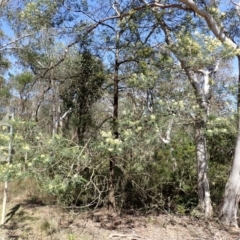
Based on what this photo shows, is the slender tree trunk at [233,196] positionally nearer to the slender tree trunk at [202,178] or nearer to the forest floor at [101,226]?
the forest floor at [101,226]

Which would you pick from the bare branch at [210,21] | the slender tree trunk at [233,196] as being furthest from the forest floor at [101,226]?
the bare branch at [210,21]

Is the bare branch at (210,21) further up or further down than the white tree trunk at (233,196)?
further up

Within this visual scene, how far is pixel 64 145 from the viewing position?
18.3 feet

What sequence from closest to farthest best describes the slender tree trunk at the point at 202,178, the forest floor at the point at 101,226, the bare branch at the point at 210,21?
1. the forest floor at the point at 101,226
2. the bare branch at the point at 210,21
3. the slender tree trunk at the point at 202,178

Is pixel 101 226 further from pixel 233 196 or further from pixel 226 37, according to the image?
pixel 226 37

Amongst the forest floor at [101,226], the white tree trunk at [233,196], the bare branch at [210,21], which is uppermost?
the bare branch at [210,21]

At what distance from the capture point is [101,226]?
6.03m

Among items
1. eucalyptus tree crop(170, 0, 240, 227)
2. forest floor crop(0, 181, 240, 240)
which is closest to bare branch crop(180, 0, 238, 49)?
eucalyptus tree crop(170, 0, 240, 227)

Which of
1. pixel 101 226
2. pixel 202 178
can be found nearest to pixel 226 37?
pixel 202 178

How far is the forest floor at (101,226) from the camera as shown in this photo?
18.2 feet

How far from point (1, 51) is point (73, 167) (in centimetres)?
1223

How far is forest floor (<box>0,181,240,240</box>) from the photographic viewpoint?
18.2 ft

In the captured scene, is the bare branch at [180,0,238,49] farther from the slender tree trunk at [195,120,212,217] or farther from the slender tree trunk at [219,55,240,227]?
the slender tree trunk at [195,120,212,217]

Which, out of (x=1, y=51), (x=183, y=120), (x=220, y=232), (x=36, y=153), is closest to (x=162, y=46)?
(x=183, y=120)
